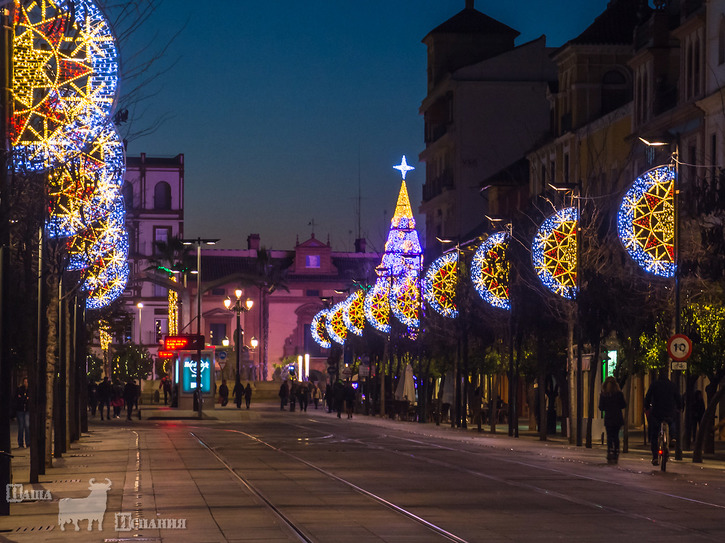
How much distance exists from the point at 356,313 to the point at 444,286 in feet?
67.3

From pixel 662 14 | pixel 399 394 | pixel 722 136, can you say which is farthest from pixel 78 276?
pixel 399 394

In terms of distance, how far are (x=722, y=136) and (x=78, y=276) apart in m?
20.2

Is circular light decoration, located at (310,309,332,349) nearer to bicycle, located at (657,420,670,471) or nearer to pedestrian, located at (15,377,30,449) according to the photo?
pedestrian, located at (15,377,30,449)

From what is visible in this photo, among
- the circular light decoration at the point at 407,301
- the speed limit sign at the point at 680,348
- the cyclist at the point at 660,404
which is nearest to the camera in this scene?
the cyclist at the point at 660,404

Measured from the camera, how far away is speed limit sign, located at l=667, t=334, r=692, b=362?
1147 inches

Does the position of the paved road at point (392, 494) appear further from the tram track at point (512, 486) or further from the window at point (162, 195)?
the window at point (162, 195)

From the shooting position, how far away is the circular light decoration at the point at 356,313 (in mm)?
75625

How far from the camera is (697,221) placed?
32.6 m

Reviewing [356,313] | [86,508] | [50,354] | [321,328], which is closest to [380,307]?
[356,313]

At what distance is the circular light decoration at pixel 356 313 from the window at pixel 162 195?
6552cm

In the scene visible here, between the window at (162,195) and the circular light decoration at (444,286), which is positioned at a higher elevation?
the window at (162,195)

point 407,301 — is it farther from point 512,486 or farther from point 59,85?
point 59,85

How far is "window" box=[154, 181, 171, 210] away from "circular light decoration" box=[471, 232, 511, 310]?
9539 centimetres

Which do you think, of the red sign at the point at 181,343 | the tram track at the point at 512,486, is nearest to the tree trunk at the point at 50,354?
the tram track at the point at 512,486
